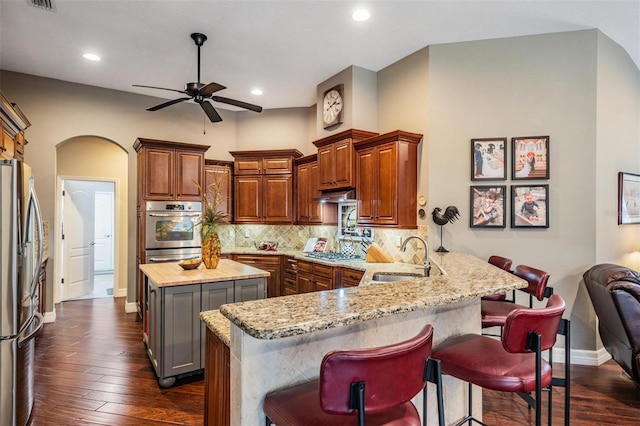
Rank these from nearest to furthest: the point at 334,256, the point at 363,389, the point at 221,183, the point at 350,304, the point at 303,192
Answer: the point at 363,389, the point at 350,304, the point at 334,256, the point at 303,192, the point at 221,183

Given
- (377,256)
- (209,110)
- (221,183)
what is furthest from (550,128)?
(221,183)

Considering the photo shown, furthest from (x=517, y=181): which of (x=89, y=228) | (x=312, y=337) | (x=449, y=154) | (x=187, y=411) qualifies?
(x=89, y=228)

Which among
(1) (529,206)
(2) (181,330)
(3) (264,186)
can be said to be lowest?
(2) (181,330)

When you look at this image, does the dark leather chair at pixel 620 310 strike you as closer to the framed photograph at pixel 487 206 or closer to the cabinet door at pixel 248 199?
the framed photograph at pixel 487 206

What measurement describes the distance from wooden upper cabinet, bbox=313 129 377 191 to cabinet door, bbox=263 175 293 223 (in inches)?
40.2

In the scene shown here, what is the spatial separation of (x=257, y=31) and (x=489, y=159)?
9.35 feet

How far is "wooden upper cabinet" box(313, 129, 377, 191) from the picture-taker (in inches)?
172

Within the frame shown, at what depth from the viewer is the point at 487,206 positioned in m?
3.77

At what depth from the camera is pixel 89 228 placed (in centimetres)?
684

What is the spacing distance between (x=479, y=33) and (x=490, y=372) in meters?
3.54

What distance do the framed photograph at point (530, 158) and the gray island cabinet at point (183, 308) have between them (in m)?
2.89

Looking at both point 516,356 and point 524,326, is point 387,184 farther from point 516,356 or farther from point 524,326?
point 524,326

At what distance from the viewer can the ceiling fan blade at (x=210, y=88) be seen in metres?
3.33

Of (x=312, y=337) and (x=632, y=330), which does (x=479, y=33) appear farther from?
(x=312, y=337)
